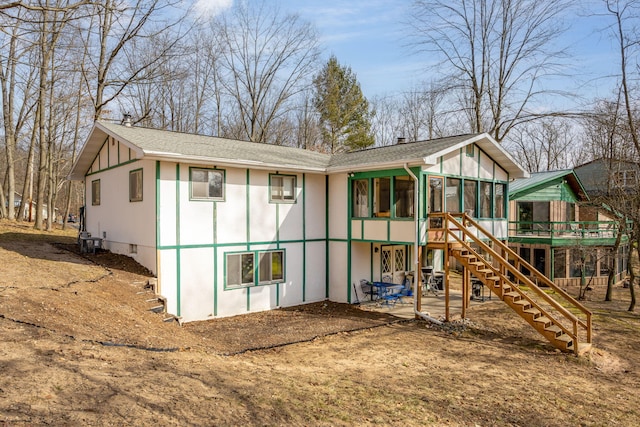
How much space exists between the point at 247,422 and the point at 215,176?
848 centimetres

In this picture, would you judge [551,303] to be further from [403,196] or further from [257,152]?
[257,152]

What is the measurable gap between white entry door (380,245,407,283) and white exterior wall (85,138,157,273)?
7.65 meters

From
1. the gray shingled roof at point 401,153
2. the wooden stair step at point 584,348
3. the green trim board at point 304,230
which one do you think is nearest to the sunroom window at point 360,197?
the gray shingled roof at point 401,153

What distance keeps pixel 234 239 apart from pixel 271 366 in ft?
19.1

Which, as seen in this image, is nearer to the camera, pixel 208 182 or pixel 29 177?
pixel 208 182

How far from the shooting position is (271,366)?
287 inches

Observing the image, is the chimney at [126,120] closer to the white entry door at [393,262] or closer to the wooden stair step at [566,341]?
the white entry door at [393,262]

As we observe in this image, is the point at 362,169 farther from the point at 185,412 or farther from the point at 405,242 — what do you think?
the point at 185,412

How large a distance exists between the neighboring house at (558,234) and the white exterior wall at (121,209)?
17.0 meters

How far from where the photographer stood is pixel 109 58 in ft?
70.9

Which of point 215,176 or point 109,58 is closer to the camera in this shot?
point 215,176

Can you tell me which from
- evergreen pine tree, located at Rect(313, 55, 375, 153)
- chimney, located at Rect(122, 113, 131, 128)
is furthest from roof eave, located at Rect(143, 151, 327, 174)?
evergreen pine tree, located at Rect(313, 55, 375, 153)

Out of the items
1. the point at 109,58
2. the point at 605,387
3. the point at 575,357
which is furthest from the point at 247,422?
the point at 109,58

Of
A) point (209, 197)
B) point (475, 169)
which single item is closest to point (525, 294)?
point (475, 169)
